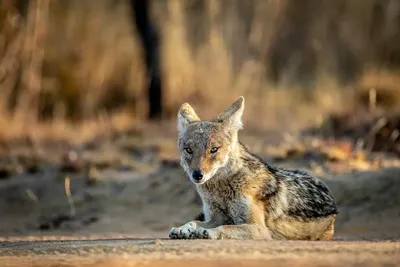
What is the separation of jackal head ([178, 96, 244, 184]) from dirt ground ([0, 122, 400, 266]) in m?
0.79

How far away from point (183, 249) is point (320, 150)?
24.2 ft

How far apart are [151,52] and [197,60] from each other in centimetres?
107

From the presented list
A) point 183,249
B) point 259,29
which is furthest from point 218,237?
point 259,29

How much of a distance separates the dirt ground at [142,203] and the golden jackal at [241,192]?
0.53 metres

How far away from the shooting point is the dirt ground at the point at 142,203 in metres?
7.19

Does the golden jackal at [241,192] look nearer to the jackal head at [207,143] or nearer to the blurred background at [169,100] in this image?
the jackal head at [207,143]

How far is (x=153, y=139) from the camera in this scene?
60.5ft

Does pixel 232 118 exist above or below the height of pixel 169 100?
Result: below

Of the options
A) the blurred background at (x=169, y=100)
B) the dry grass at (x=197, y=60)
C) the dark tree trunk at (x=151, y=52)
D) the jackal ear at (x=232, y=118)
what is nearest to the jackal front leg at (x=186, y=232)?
the jackal ear at (x=232, y=118)

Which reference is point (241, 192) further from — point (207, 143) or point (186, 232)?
point (186, 232)

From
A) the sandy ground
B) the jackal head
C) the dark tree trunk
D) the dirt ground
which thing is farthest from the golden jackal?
the dark tree trunk

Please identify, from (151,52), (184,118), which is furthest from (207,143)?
(151,52)

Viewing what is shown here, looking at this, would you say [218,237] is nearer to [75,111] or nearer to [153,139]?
[153,139]

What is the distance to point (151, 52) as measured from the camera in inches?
844
